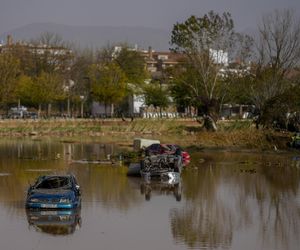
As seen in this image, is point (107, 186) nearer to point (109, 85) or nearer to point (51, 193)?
point (51, 193)

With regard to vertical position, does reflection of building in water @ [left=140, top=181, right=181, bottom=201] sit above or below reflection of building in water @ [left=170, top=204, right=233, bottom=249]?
above

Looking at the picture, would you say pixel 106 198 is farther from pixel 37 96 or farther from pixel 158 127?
pixel 37 96

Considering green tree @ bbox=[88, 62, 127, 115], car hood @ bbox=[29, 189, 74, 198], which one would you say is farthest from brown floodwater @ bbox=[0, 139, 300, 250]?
green tree @ bbox=[88, 62, 127, 115]

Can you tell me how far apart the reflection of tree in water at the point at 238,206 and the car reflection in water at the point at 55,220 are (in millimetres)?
3403

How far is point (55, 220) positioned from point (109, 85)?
263 feet

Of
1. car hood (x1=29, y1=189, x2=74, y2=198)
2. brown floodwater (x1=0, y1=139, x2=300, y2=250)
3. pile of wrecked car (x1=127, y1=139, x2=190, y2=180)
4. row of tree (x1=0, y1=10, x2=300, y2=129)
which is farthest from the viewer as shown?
row of tree (x1=0, y1=10, x2=300, y2=129)

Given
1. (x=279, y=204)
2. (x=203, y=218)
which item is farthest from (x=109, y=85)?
(x=203, y=218)

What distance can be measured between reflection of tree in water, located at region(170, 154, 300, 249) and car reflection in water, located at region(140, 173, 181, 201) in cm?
48

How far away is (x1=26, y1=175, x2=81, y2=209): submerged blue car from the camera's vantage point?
27.6m

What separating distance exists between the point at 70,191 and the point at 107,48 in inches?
4468

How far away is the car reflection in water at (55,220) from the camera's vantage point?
2512cm

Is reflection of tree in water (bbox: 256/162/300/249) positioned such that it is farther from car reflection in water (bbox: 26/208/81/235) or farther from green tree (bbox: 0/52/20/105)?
green tree (bbox: 0/52/20/105)

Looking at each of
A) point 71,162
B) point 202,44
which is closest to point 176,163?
point 71,162

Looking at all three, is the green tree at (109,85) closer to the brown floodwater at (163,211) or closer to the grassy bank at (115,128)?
the grassy bank at (115,128)
